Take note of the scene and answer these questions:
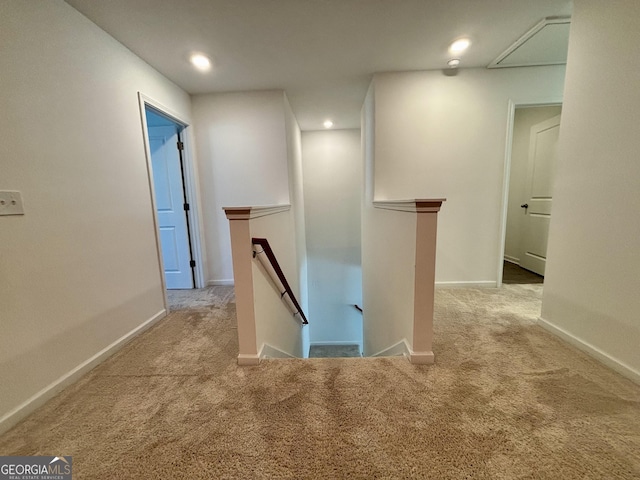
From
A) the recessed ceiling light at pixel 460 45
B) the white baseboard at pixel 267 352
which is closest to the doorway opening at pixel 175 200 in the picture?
the white baseboard at pixel 267 352

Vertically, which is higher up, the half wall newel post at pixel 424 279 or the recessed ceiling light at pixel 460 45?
the recessed ceiling light at pixel 460 45

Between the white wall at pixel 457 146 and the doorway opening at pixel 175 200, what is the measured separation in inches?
→ 91.5

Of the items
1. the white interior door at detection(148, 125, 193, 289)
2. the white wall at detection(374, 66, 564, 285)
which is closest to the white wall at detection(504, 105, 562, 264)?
the white wall at detection(374, 66, 564, 285)

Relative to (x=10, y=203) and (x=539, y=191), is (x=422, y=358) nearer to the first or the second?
(x=10, y=203)

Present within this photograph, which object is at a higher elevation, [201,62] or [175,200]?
[201,62]

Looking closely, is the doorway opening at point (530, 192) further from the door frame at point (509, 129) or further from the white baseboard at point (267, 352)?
the white baseboard at point (267, 352)

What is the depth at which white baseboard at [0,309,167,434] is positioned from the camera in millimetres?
1170

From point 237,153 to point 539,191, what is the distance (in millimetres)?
3936

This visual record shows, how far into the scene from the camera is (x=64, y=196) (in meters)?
1.49

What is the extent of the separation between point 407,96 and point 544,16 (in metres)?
1.10

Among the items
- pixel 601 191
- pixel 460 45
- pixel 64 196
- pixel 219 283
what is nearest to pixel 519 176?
pixel 460 45

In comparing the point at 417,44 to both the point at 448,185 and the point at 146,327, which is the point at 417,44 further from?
the point at 146,327

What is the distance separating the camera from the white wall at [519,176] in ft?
11.1

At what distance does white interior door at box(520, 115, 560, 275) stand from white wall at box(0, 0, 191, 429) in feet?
14.4
